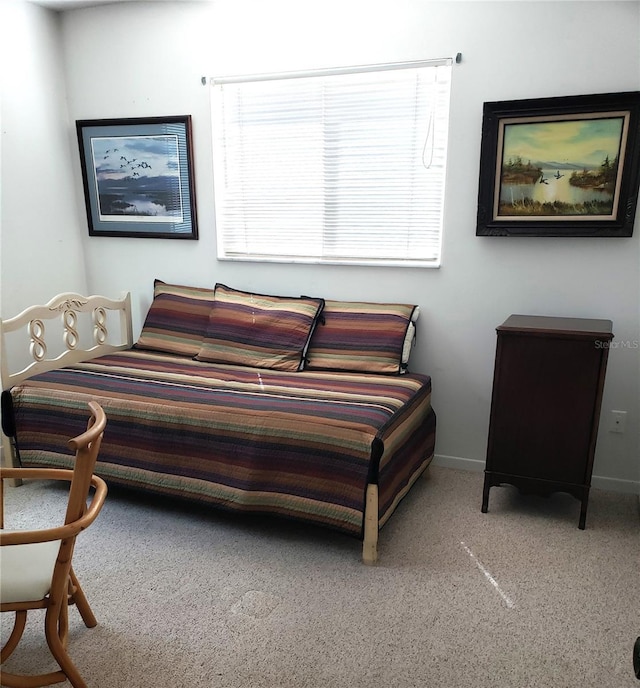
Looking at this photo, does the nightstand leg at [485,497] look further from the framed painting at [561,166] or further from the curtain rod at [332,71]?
the curtain rod at [332,71]

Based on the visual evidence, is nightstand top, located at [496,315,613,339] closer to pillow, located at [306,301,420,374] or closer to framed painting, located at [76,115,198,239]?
pillow, located at [306,301,420,374]

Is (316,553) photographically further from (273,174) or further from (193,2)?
(193,2)

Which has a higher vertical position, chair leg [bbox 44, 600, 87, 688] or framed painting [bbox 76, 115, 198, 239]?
framed painting [bbox 76, 115, 198, 239]

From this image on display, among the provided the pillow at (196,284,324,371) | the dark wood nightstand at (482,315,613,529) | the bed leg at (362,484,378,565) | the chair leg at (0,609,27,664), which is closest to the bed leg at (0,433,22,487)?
the pillow at (196,284,324,371)

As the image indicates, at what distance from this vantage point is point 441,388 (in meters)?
3.01

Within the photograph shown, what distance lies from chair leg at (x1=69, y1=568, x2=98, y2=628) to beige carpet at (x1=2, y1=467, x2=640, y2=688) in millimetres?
30

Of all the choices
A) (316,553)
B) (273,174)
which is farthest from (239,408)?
(273,174)

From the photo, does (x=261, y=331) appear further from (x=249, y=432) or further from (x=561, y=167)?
(x=561, y=167)

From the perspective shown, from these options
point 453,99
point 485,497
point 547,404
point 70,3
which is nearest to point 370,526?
point 485,497

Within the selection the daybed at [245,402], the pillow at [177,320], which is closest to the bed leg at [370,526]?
the daybed at [245,402]

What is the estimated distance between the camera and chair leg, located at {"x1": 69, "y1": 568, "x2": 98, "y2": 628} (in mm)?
1732

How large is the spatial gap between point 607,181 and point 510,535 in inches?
66.2

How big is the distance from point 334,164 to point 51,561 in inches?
94.4

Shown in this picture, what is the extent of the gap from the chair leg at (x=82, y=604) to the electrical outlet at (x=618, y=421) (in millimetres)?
2463
